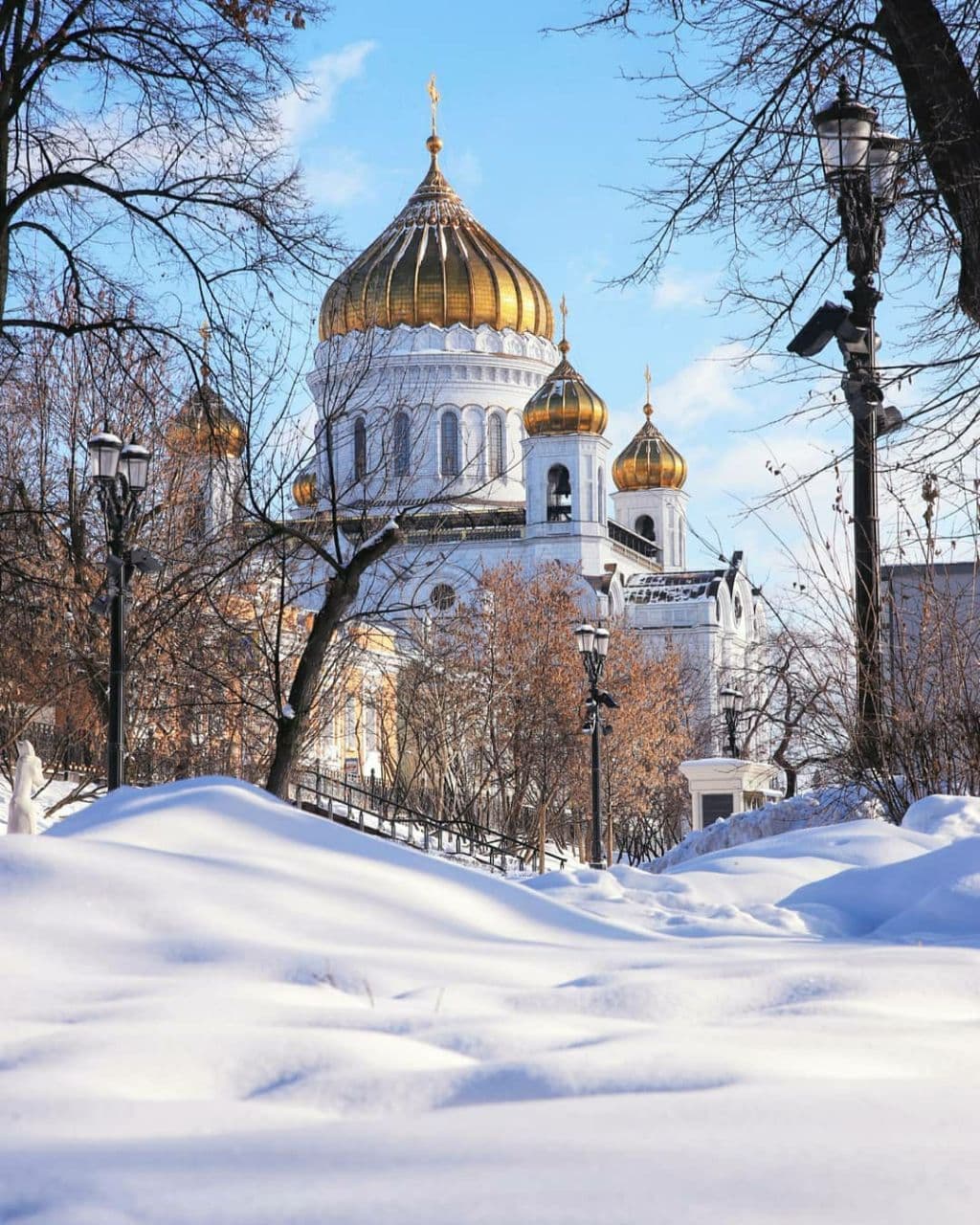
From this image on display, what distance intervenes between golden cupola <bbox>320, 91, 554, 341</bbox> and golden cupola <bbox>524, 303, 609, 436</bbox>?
656 cm

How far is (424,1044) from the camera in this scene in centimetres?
282

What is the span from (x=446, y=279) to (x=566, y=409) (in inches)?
360

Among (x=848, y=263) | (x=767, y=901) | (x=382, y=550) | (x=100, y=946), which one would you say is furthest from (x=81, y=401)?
(x=100, y=946)

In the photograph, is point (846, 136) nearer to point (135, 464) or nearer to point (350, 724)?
point (135, 464)

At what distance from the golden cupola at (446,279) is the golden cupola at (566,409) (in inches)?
258

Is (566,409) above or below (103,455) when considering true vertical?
above

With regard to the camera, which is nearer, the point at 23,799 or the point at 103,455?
the point at 23,799

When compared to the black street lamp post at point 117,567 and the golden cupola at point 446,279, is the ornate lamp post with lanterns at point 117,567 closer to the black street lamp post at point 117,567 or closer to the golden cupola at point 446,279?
the black street lamp post at point 117,567

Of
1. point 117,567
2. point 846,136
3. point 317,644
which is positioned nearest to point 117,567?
point 117,567

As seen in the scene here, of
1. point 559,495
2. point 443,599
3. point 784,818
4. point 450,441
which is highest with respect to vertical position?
point 450,441

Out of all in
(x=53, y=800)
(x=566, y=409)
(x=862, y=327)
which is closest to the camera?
(x=862, y=327)

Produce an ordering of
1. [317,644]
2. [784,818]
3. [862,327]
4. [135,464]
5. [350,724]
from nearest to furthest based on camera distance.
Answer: [862,327], [784,818], [135,464], [317,644], [350,724]

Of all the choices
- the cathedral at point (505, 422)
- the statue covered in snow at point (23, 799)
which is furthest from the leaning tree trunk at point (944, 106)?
the cathedral at point (505, 422)

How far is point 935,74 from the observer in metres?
7.53
